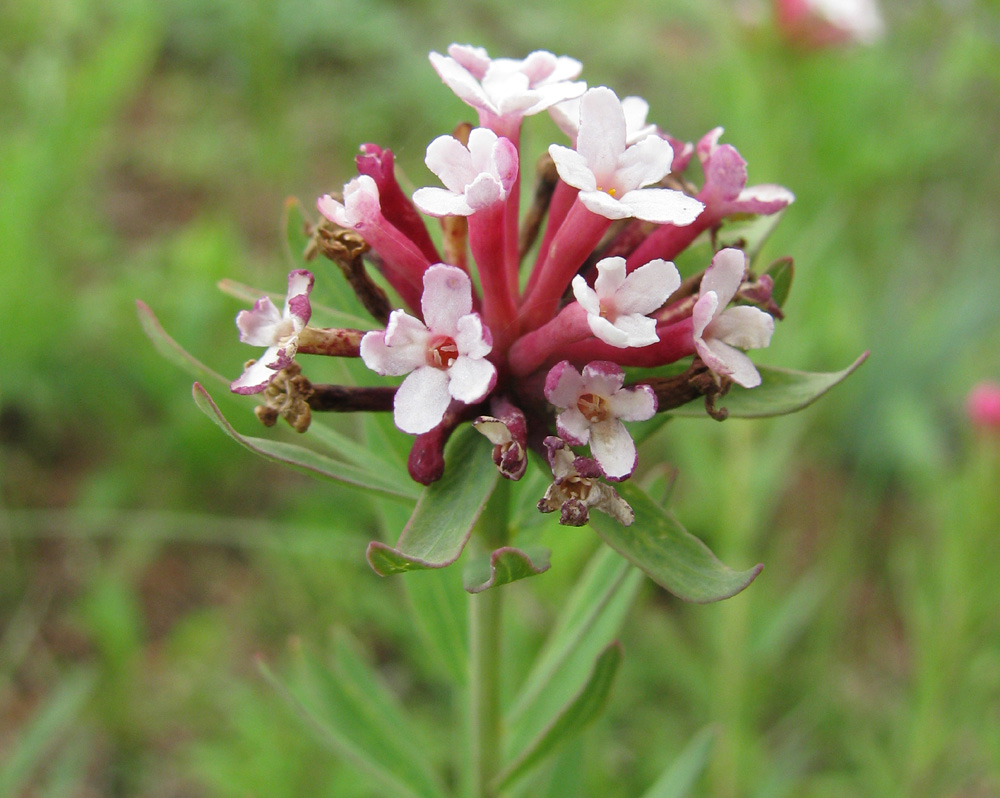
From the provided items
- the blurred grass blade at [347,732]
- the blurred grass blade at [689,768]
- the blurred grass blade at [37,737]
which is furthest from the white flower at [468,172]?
the blurred grass blade at [37,737]

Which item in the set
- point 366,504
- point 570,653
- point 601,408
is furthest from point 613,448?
point 366,504

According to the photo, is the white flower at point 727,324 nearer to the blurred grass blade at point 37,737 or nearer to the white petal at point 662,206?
the white petal at point 662,206

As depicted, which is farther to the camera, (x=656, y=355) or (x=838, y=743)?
(x=838, y=743)

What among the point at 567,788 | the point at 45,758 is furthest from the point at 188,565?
the point at 567,788

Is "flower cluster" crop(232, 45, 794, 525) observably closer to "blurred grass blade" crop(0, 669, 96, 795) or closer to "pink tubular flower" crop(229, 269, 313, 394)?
"pink tubular flower" crop(229, 269, 313, 394)

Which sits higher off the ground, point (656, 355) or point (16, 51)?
point (656, 355)

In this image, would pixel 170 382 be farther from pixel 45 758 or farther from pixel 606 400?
pixel 606 400

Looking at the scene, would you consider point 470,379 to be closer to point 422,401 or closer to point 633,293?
point 422,401
